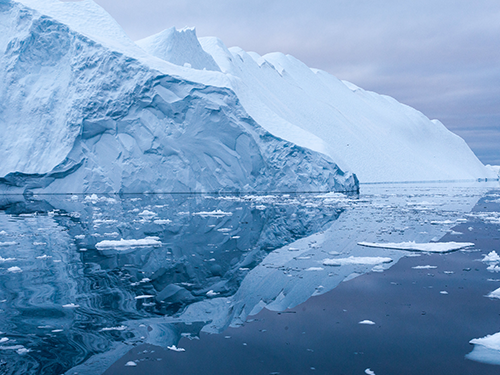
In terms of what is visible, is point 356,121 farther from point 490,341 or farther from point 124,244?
point 490,341

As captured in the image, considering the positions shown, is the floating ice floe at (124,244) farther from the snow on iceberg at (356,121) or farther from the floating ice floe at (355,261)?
the snow on iceberg at (356,121)

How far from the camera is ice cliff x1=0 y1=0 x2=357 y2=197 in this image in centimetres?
1720

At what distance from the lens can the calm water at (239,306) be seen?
2455mm

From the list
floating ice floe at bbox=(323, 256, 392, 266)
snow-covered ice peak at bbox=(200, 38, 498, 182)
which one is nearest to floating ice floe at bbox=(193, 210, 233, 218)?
floating ice floe at bbox=(323, 256, 392, 266)

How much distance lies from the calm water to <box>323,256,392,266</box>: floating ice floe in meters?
0.07

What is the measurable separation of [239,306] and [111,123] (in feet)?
50.0

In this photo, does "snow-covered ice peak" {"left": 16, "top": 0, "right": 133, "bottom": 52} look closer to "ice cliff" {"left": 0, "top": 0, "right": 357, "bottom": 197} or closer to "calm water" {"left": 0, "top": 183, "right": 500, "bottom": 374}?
"ice cliff" {"left": 0, "top": 0, "right": 357, "bottom": 197}

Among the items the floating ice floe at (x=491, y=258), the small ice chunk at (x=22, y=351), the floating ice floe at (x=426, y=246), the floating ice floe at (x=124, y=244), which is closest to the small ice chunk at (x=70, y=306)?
the small ice chunk at (x=22, y=351)

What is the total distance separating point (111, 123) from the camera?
681 inches

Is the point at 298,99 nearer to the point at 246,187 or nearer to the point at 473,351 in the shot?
the point at 246,187

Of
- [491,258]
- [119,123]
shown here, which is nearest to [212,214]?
[491,258]

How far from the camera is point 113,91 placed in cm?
1736

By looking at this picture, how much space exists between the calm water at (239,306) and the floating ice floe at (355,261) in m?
0.07

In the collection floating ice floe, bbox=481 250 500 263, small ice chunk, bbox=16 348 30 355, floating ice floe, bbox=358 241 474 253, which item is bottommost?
small ice chunk, bbox=16 348 30 355
